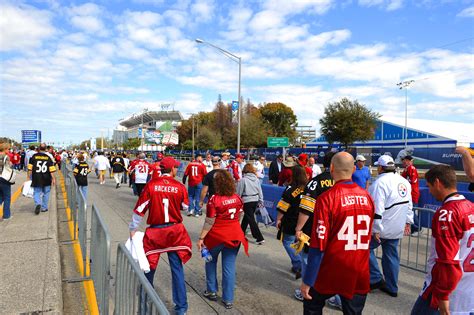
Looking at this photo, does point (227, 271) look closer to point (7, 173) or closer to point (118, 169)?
point (7, 173)

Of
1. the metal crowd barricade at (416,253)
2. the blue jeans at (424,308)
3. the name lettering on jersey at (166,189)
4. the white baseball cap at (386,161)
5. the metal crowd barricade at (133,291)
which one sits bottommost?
the metal crowd barricade at (416,253)

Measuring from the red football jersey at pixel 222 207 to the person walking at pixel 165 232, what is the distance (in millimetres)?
467

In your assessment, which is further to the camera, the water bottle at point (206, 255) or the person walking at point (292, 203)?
the person walking at point (292, 203)

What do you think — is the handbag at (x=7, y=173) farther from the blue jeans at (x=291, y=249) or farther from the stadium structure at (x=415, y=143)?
the stadium structure at (x=415, y=143)

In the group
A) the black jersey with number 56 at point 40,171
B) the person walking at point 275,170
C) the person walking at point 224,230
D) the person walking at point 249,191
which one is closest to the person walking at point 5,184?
the black jersey with number 56 at point 40,171

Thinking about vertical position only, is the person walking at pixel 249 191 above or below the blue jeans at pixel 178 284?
above

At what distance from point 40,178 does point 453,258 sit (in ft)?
30.3

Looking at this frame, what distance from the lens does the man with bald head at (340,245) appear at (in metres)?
2.78

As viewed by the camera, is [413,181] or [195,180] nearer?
[413,181]

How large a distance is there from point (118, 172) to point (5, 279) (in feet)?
43.9

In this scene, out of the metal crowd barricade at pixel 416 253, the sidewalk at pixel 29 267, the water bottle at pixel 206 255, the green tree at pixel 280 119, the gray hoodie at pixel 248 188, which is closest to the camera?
the sidewalk at pixel 29 267

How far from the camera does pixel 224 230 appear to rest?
4379mm

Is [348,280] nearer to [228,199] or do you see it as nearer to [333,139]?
[228,199]

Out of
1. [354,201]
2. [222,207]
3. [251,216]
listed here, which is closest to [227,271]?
[222,207]
